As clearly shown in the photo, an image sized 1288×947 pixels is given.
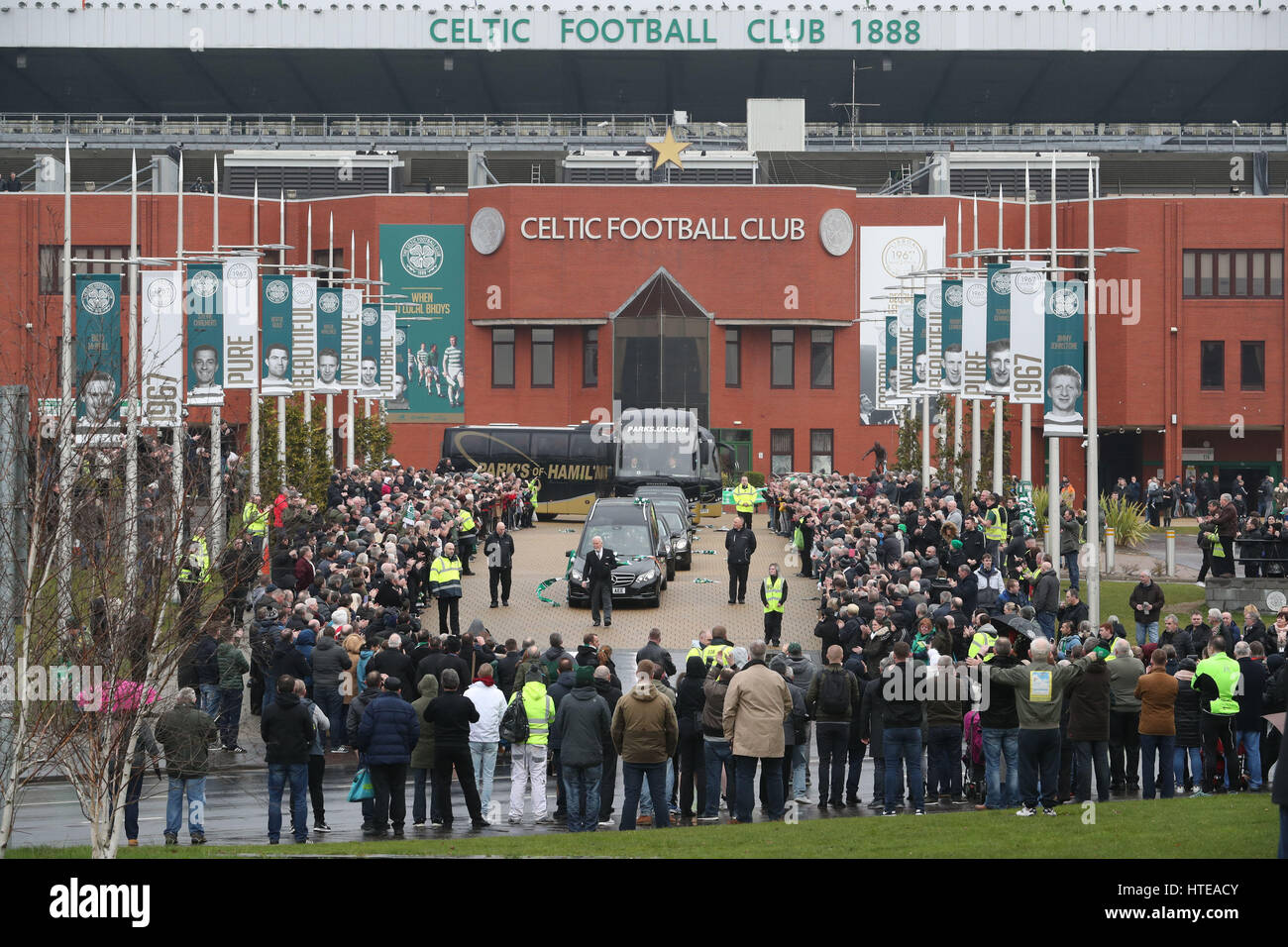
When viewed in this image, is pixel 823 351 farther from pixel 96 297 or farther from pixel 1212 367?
pixel 96 297

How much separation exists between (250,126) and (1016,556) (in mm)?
52359

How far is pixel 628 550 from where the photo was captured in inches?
1146

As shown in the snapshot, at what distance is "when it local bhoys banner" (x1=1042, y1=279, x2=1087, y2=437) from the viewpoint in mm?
25344

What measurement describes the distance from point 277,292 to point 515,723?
57.0ft

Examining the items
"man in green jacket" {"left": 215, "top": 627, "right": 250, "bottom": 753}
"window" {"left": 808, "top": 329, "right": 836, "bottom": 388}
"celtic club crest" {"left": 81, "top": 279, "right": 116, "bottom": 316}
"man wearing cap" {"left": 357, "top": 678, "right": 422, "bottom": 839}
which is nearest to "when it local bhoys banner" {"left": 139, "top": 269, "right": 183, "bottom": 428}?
"celtic club crest" {"left": 81, "top": 279, "right": 116, "bottom": 316}

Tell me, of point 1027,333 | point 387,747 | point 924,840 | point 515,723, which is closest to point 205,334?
point 1027,333

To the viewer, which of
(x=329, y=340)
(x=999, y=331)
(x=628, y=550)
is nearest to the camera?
(x=999, y=331)

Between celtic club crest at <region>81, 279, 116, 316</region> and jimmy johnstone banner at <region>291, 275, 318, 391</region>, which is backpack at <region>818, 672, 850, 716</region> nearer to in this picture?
celtic club crest at <region>81, 279, 116, 316</region>

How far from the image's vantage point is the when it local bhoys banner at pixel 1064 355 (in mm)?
25344

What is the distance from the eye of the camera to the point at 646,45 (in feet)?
237

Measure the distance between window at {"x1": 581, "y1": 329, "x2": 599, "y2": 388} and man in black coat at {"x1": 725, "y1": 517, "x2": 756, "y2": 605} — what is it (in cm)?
3142

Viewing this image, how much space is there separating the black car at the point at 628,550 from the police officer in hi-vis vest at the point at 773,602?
13.2 ft
